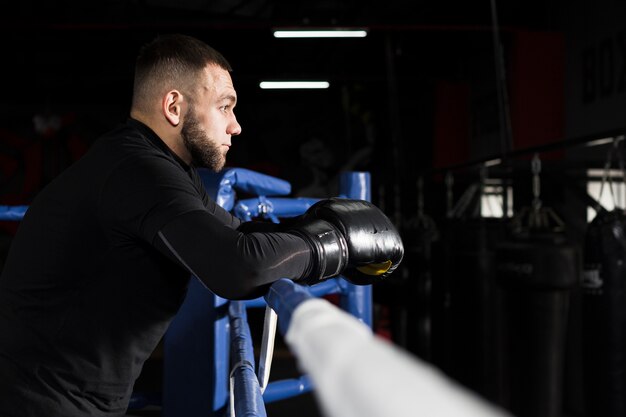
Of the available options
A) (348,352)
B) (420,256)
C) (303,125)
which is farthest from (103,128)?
(348,352)

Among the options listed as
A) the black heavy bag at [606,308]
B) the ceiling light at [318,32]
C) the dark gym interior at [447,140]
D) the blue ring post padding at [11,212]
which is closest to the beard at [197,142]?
the blue ring post padding at [11,212]

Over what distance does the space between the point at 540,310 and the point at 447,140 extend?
5.66 metres

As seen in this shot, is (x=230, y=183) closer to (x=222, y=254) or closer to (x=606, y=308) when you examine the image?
(x=222, y=254)

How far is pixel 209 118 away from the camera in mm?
1383

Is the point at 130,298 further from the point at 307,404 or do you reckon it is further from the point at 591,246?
the point at 591,246

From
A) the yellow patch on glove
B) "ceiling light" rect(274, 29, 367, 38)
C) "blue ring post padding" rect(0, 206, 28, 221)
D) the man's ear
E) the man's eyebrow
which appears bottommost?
the yellow patch on glove

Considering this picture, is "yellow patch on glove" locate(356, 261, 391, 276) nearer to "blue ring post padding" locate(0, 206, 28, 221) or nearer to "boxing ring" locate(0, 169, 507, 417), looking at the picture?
"boxing ring" locate(0, 169, 507, 417)

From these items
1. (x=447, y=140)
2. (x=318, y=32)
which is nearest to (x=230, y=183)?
(x=318, y=32)

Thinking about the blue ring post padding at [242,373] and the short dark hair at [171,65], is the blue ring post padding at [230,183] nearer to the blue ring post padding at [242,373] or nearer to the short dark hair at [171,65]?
the blue ring post padding at [242,373]

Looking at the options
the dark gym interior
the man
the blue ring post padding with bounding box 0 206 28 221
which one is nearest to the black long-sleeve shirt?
the man

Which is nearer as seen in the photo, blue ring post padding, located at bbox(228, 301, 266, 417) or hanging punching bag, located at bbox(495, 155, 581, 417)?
blue ring post padding, located at bbox(228, 301, 266, 417)

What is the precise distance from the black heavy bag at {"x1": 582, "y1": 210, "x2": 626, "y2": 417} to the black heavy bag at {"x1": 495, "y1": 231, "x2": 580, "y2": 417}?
267 millimetres

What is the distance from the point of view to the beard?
138cm

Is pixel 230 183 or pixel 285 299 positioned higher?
pixel 230 183
